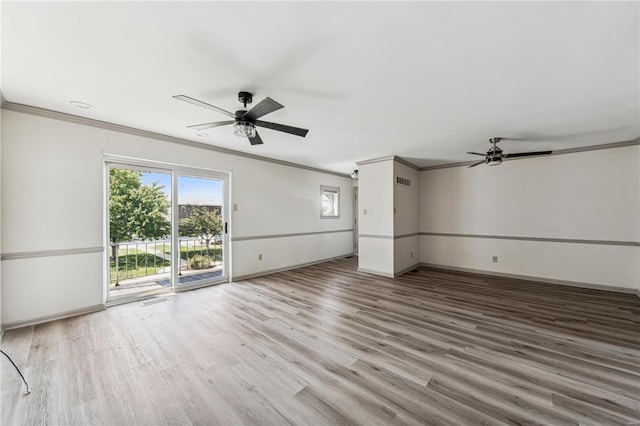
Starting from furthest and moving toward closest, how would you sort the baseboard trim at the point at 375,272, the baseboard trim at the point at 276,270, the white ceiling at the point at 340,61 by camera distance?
the baseboard trim at the point at 375,272, the baseboard trim at the point at 276,270, the white ceiling at the point at 340,61

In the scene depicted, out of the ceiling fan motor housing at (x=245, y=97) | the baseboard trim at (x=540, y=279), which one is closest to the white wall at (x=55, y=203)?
the ceiling fan motor housing at (x=245, y=97)

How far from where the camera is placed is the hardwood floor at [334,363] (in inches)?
66.8

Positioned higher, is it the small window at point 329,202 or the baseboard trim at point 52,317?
the small window at point 329,202

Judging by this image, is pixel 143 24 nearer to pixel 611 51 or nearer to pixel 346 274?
pixel 611 51

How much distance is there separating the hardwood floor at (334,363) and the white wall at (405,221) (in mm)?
1696

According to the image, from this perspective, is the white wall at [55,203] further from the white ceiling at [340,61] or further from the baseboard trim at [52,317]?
the white ceiling at [340,61]

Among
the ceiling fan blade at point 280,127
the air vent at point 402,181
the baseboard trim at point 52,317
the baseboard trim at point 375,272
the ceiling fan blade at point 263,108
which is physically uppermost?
the ceiling fan blade at point 263,108

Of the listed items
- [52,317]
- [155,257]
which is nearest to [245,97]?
[155,257]

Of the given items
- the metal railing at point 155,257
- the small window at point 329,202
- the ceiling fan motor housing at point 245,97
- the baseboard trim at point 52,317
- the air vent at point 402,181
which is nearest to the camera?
the ceiling fan motor housing at point 245,97

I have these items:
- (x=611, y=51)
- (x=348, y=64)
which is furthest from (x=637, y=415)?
(x=348, y=64)

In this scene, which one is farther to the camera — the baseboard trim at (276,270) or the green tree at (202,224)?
the baseboard trim at (276,270)

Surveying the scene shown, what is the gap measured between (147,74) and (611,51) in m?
3.75

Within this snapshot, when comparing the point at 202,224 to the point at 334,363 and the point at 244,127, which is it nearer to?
the point at 244,127

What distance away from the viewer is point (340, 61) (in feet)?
6.52
